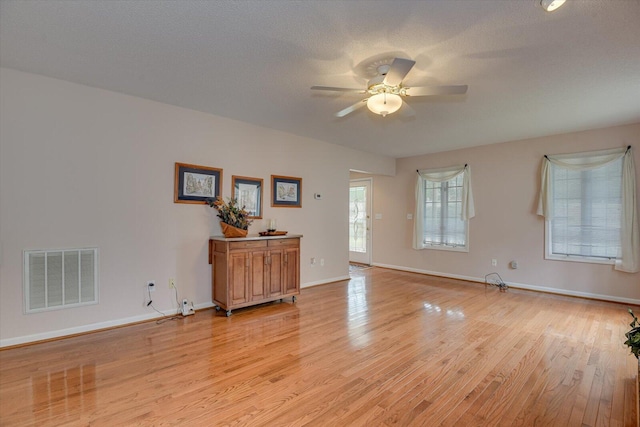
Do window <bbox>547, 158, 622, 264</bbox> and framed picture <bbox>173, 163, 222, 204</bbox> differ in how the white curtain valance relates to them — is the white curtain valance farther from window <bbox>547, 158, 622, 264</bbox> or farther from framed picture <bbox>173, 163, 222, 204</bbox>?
framed picture <bbox>173, 163, 222, 204</bbox>

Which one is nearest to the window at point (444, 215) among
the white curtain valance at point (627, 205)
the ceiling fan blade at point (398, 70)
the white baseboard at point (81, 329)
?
the white curtain valance at point (627, 205)

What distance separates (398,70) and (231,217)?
8.71 ft

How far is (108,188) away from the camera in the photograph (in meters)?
3.26

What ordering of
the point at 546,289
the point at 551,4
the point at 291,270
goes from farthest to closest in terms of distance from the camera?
the point at 546,289 < the point at 291,270 < the point at 551,4

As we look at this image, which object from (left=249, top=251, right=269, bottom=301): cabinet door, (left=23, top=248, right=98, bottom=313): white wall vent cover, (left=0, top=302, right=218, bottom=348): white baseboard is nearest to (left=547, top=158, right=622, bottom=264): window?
(left=249, top=251, right=269, bottom=301): cabinet door

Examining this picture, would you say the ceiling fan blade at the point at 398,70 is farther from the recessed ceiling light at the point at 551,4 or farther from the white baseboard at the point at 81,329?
the white baseboard at the point at 81,329

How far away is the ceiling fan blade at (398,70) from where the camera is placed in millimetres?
2098

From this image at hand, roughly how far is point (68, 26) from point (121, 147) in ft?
4.60

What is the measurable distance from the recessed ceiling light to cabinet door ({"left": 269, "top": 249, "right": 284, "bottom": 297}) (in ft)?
11.5

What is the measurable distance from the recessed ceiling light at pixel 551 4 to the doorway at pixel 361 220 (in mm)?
5573

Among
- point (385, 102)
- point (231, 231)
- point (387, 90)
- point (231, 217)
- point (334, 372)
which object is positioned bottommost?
point (334, 372)

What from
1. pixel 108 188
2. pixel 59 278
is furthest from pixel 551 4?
pixel 59 278

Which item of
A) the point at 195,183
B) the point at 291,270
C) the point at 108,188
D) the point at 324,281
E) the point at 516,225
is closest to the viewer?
the point at 108,188

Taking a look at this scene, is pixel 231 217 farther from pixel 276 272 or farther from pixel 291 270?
pixel 291 270
